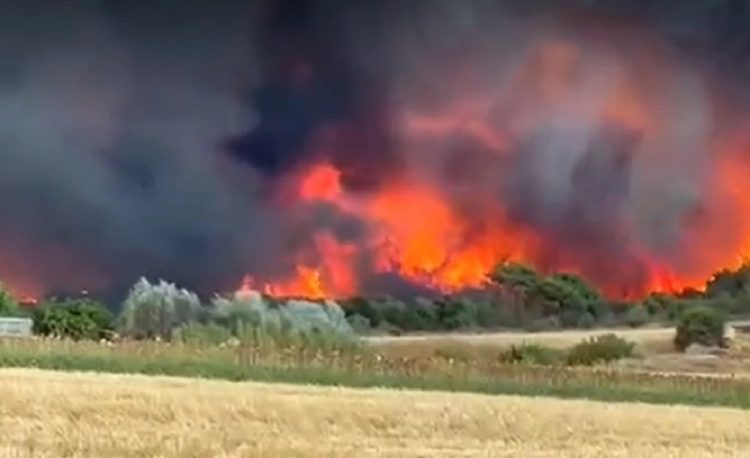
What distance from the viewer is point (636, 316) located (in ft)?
113

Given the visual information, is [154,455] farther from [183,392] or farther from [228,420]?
[183,392]

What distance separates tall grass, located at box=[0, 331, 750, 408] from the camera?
2680 cm

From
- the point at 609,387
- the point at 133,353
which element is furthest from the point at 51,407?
the point at 609,387

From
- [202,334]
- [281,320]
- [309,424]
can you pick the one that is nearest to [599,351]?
[281,320]

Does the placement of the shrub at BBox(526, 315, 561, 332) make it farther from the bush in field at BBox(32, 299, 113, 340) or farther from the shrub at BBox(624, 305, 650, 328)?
the bush in field at BBox(32, 299, 113, 340)

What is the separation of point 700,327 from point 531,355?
422cm

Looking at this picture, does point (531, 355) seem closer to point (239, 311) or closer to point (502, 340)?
point (502, 340)

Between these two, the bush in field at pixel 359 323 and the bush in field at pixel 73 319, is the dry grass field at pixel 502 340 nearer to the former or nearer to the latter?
the bush in field at pixel 359 323

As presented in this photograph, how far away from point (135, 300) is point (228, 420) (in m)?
12.5

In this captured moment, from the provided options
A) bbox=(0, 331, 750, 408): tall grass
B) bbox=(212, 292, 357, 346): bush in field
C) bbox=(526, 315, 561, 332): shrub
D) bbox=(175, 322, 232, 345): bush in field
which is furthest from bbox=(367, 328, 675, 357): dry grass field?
bbox=(175, 322, 232, 345): bush in field

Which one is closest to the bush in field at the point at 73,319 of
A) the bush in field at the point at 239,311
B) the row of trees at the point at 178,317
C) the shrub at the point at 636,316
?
the row of trees at the point at 178,317

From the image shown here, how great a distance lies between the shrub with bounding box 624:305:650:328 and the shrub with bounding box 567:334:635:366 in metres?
1.66

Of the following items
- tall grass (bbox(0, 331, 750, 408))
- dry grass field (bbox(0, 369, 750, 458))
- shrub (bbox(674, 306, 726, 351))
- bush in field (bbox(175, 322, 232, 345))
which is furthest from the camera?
shrub (bbox(674, 306, 726, 351))

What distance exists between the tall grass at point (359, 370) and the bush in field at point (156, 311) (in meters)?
2.05
